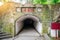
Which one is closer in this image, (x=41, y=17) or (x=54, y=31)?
(x=54, y=31)

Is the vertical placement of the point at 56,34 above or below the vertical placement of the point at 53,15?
below

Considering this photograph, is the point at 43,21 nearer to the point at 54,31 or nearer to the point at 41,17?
the point at 41,17

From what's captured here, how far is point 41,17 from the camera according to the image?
13.0m

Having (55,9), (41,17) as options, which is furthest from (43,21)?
(55,9)

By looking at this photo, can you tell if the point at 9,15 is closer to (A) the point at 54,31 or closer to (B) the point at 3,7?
(B) the point at 3,7

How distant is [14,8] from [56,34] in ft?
13.6

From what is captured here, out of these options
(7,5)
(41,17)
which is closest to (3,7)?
(7,5)

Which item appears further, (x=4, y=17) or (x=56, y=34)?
(x=4, y=17)

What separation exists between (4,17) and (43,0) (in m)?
3.21

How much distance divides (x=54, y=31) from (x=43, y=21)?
279cm

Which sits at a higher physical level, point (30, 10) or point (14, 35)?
point (30, 10)

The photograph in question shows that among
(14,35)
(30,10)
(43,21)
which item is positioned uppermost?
(30,10)

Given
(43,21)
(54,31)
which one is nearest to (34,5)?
(43,21)

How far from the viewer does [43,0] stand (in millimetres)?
12641
